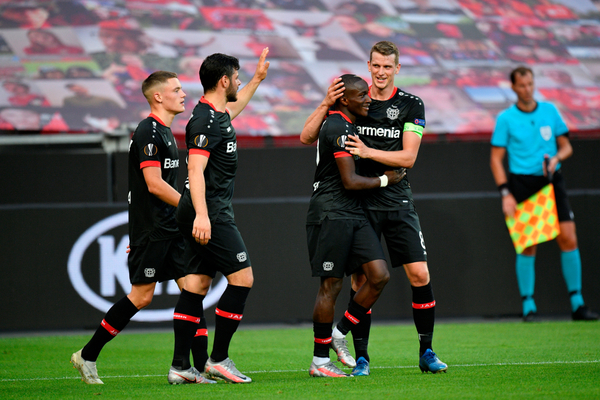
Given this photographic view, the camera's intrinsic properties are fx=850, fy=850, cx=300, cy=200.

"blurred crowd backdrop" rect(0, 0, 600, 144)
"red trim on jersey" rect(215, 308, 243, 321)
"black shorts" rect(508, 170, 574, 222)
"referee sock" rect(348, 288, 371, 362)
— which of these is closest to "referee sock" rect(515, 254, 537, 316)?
"black shorts" rect(508, 170, 574, 222)

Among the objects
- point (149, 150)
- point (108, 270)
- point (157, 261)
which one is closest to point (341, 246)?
point (157, 261)

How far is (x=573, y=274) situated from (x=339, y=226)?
4076 millimetres

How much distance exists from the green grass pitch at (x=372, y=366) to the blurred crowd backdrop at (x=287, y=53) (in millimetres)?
2827

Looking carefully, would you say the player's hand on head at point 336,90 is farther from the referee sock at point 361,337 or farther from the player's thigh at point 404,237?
A: the referee sock at point 361,337

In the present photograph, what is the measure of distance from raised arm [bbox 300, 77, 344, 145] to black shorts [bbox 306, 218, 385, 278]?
0.58 meters

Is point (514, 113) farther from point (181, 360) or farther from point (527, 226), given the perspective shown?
point (181, 360)

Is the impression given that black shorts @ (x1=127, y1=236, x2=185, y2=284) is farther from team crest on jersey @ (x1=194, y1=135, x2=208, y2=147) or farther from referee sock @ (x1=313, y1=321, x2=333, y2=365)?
referee sock @ (x1=313, y1=321, x2=333, y2=365)

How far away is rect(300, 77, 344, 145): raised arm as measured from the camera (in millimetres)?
5340

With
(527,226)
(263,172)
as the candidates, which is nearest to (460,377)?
(527,226)

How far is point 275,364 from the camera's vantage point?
6.23 m

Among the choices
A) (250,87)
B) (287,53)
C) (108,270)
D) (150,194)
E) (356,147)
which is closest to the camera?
(356,147)

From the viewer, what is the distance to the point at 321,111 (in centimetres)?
543

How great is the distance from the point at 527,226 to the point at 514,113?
3.82 ft

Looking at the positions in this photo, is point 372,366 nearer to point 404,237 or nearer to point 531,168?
point 404,237
